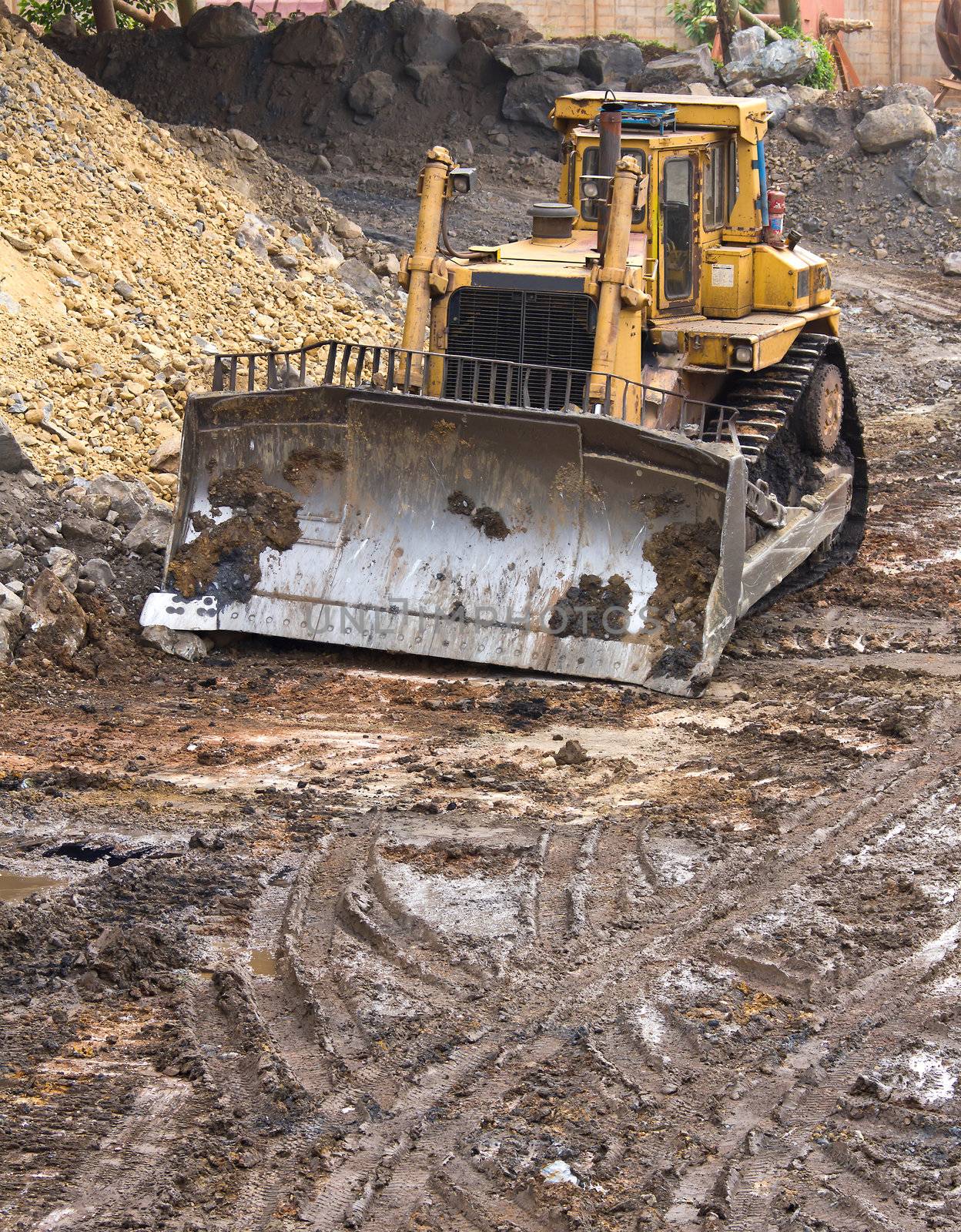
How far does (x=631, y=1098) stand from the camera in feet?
13.3

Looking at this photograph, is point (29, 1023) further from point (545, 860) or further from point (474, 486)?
point (474, 486)

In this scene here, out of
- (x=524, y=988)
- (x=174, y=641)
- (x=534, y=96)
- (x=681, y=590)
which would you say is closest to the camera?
(x=524, y=988)

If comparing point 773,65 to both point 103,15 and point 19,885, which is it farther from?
point 19,885

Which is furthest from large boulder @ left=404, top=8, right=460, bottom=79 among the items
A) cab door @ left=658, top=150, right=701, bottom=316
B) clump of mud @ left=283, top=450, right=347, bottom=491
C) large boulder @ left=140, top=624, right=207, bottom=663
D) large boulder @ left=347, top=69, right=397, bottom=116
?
large boulder @ left=140, top=624, right=207, bottom=663

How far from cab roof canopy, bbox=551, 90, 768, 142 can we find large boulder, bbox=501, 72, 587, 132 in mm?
14648

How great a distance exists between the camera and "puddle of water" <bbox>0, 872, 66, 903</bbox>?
520 cm

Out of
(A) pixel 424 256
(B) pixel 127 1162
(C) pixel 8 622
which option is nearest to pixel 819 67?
(A) pixel 424 256

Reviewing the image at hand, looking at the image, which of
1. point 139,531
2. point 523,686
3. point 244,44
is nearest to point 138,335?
point 139,531

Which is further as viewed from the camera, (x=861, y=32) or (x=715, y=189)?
(x=861, y=32)

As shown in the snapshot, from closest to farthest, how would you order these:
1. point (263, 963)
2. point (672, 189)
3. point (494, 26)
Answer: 1. point (263, 963)
2. point (672, 189)
3. point (494, 26)

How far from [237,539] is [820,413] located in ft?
12.8

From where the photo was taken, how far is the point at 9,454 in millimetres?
8789

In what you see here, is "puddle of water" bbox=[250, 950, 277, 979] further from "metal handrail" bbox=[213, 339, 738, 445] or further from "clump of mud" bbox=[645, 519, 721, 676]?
"metal handrail" bbox=[213, 339, 738, 445]

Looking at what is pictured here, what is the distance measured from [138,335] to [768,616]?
17.2 ft
